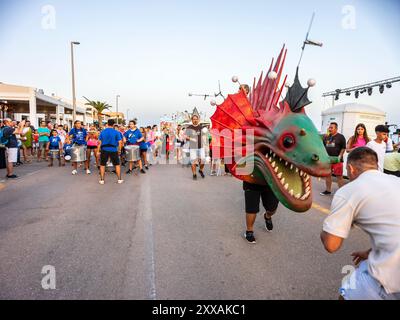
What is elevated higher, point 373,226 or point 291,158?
point 291,158

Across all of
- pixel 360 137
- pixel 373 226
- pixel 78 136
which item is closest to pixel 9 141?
pixel 78 136

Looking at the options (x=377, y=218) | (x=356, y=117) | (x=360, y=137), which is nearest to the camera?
(x=377, y=218)

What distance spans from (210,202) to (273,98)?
2890 millimetres

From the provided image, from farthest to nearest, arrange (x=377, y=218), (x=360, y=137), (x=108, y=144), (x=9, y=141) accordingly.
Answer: (x=9, y=141), (x=108, y=144), (x=360, y=137), (x=377, y=218)

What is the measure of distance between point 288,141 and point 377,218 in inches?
44.4

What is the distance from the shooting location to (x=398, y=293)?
143 centimetres

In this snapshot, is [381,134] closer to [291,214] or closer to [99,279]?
[291,214]

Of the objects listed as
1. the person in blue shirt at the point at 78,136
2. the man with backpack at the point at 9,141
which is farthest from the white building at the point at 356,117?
the man with backpack at the point at 9,141

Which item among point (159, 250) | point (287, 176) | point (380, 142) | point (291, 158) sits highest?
point (380, 142)

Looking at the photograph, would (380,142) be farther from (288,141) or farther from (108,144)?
(108,144)

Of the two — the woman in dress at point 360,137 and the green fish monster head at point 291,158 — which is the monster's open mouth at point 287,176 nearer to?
the green fish monster head at point 291,158

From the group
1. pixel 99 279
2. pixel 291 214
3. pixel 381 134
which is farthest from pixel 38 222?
pixel 381 134

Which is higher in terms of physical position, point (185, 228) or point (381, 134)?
point (381, 134)

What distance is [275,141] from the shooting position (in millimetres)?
2590
